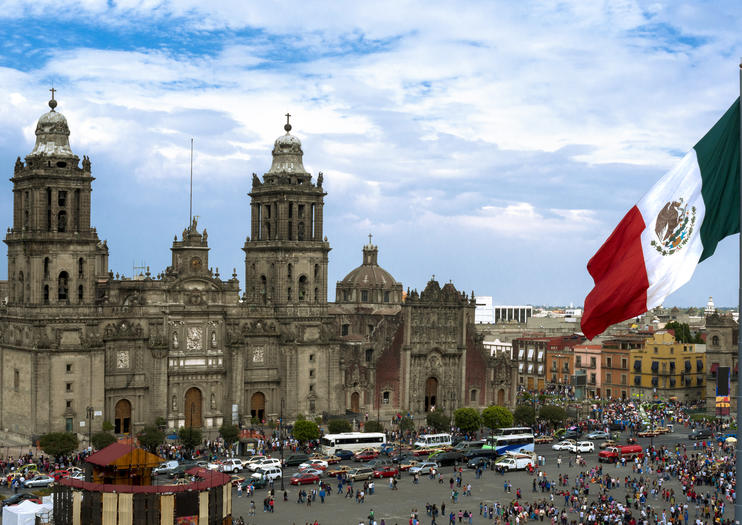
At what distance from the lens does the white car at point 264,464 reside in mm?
71094

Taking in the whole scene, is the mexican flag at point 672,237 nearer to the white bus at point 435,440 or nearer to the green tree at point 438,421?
the white bus at point 435,440

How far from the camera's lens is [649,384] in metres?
117

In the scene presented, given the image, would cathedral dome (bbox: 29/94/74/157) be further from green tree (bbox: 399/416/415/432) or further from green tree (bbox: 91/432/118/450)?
green tree (bbox: 399/416/415/432)

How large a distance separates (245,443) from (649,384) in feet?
174

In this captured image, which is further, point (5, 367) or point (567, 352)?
point (567, 352)

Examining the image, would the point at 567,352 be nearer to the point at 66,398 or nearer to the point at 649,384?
the point at 649,384

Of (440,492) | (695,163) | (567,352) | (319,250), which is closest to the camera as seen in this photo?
(695,163)

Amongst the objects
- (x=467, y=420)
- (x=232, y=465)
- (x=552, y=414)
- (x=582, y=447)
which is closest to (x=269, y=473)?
(x=232, y=465)

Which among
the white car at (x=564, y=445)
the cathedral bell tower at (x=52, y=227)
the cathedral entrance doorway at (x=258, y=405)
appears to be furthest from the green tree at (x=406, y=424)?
the cathedral bell tower at (x=52, y=227)

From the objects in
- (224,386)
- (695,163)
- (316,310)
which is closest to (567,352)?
(316,310)

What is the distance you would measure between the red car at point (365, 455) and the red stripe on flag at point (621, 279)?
191 ft

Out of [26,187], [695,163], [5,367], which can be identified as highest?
[26,187]

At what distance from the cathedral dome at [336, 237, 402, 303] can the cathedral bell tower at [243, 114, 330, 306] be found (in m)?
28.7

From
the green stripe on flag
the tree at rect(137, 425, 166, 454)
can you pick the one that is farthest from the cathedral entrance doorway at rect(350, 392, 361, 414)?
the green stripe on flag
